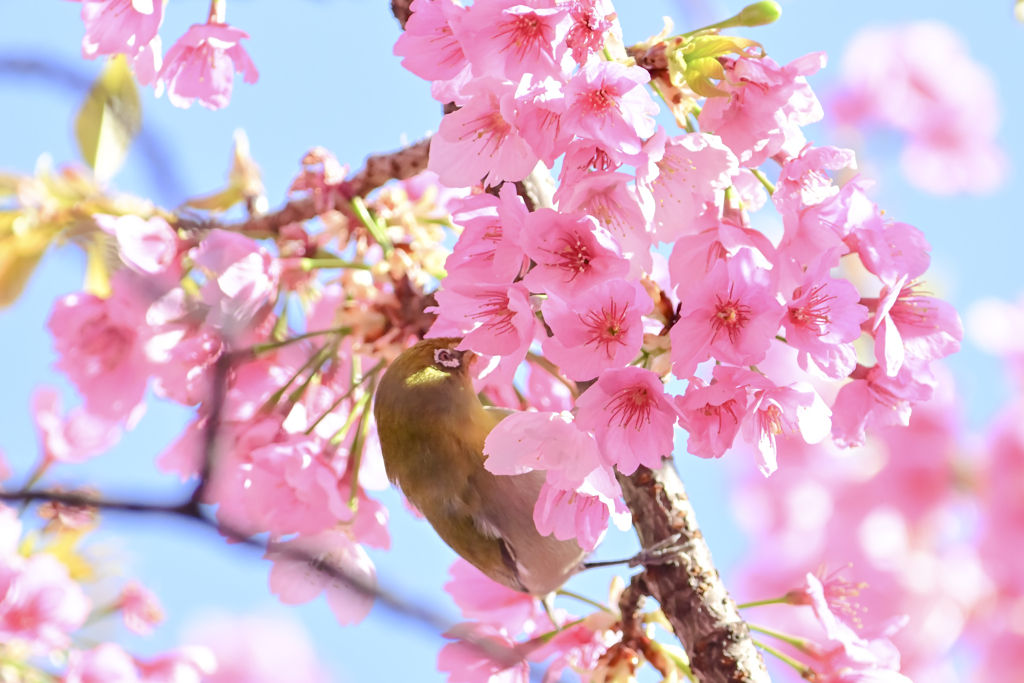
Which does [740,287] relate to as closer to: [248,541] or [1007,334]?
[248,541]

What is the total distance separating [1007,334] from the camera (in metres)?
3.44

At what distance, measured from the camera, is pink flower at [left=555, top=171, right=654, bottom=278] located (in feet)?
3.39

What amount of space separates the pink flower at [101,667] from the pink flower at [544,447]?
4.55 ft

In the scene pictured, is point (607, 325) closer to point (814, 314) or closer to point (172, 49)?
point (814, 314)

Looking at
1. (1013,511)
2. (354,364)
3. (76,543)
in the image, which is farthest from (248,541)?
(1013,511)

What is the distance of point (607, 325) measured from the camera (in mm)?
1034

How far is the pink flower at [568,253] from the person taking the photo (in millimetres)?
1013

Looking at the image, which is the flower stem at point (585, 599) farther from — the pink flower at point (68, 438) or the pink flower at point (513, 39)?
the pink flower at point (68, 438)

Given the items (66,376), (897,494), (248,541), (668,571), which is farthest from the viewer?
(897,494)

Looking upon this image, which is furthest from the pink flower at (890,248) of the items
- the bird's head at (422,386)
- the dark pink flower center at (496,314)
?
the bird's head at (422,386)

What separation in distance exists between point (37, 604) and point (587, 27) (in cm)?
179

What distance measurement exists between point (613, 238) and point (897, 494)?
9.15 ft

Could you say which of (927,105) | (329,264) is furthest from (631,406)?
(927,105)

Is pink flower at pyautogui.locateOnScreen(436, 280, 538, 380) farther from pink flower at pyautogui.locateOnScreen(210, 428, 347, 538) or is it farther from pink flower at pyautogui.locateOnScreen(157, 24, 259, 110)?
pink flower at pyautogui.locateOnScreen(157, 24, 259, 110)
